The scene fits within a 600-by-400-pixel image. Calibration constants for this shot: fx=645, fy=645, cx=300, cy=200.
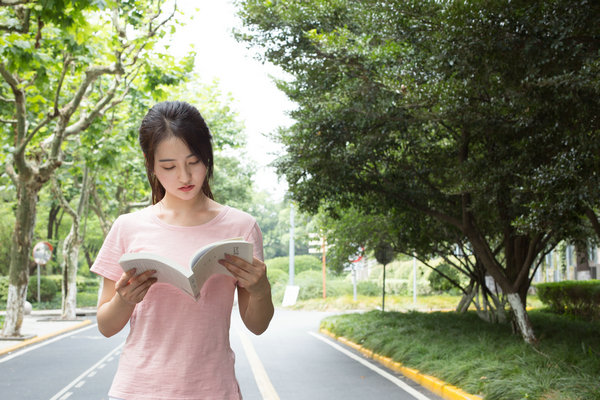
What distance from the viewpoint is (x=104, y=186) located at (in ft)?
85.4

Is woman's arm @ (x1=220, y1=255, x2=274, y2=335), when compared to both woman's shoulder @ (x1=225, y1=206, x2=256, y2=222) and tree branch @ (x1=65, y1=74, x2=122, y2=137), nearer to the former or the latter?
woman's shoulder @ (x1=225, y1=206, x2=256, y2=222)

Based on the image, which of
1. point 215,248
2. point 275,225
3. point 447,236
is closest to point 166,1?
point 447,236

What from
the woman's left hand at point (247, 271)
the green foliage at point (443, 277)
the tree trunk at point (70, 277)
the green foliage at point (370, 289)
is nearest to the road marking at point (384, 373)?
the woman's left hand at point (247, 271)

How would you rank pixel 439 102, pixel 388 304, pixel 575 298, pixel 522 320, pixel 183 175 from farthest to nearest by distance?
pixel 388 304, pixel 575 298, pixel 522 320, pixel 439 102, pixel 183 175

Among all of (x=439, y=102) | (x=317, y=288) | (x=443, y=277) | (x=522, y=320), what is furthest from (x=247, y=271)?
(x=317, y=288)

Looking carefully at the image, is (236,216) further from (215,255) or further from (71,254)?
(71,254)

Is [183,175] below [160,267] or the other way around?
the other way around

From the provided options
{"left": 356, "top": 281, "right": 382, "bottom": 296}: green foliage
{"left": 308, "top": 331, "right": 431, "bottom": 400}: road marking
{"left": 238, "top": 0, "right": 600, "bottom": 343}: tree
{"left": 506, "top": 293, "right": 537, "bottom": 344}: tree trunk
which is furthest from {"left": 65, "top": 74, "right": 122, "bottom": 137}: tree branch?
{"left": 356, "top": 281, "right": 382, "bottom": 296}: green foliage

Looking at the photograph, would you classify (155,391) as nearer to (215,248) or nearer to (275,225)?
(215,248)

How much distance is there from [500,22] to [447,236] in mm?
10142

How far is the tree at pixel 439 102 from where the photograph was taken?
7.11m

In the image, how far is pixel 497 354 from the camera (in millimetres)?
Result: 9438

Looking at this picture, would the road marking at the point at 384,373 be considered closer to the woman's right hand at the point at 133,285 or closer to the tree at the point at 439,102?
the tree at the point at 439,102

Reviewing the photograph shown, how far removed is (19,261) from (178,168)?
1579 centimetres
